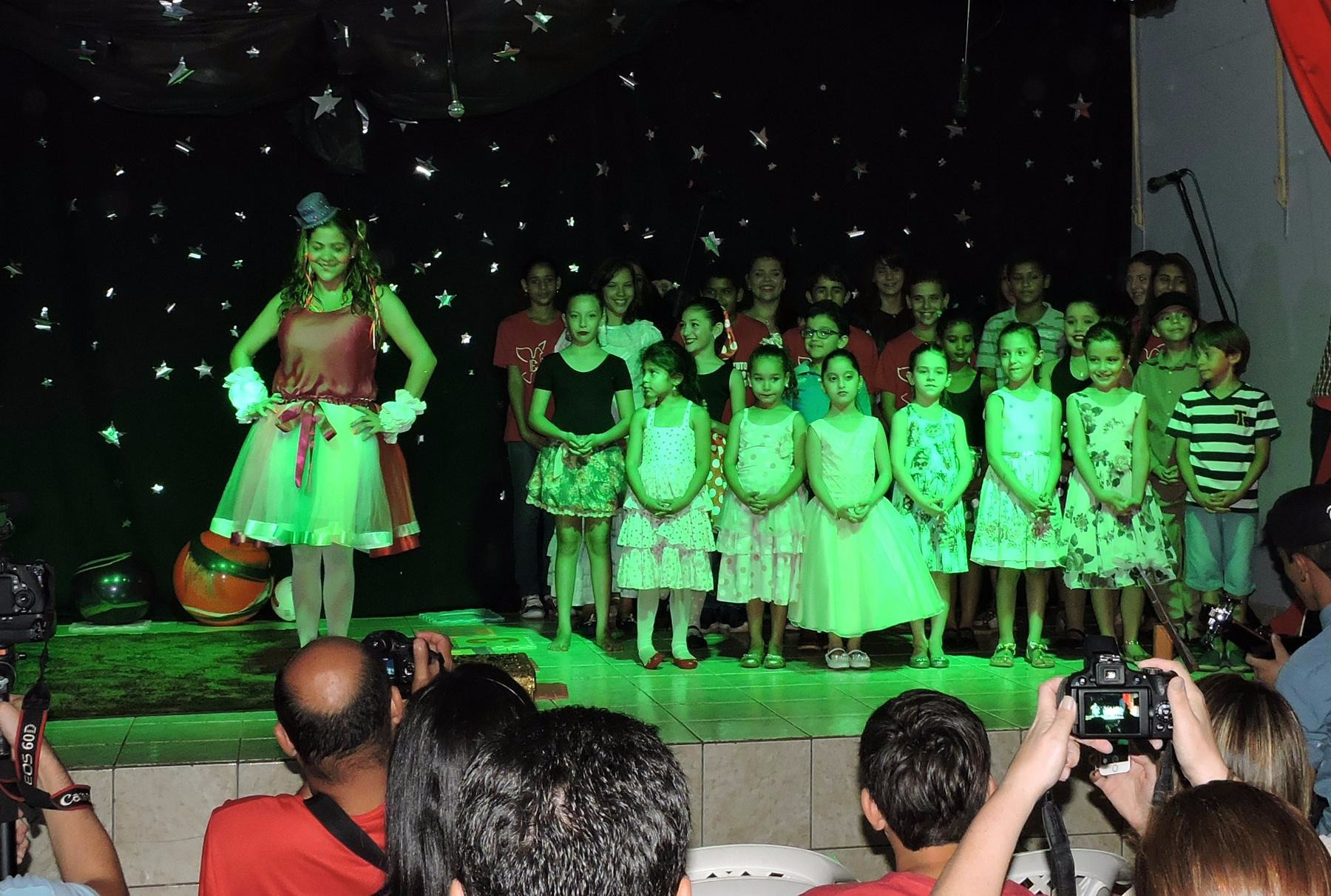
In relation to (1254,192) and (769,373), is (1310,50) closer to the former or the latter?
(1254,192)

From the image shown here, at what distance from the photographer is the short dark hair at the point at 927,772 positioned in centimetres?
229

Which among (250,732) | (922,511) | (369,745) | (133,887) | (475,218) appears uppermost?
(475,218)

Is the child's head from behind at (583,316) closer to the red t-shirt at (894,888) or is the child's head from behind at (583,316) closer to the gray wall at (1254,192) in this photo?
the gray wall at (1254,192)

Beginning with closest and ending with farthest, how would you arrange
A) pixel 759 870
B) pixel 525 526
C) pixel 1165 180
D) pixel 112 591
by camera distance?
1. pixel 759 870
2. pixel 112 591
3. pixel 525 526
4. pixel 1165 180

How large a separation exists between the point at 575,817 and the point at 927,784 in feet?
3.85

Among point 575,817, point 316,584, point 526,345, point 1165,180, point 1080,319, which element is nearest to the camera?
point 575,817

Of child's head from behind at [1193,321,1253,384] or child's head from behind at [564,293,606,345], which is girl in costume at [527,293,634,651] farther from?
child's head from behind at [1193,321,1253,384]

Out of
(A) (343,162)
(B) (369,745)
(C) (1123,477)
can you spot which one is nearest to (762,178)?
(A) (343,162)

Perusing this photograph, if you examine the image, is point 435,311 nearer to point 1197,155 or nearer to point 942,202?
point 942,202

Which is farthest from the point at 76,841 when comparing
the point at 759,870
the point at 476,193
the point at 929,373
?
the point at 476,193

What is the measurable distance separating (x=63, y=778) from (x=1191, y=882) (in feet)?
4.83

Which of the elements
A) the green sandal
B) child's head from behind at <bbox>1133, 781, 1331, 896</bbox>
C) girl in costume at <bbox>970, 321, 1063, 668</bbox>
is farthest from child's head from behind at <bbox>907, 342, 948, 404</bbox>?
child's head from behind at <bbox>1133, 781, 1331, 896</bbox>

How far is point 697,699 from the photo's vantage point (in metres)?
4.74

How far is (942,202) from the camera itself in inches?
294
